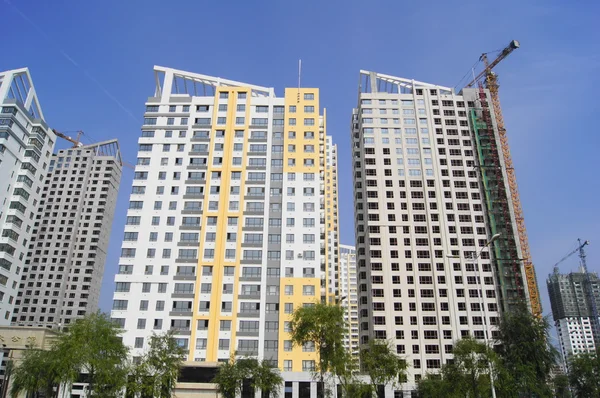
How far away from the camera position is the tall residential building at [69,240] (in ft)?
436

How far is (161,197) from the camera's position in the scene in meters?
83.0

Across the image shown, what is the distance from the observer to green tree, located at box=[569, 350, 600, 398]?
5988cm

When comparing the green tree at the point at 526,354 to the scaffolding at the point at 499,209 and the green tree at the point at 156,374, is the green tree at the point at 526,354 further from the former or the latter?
the green tree at the point at 156,374

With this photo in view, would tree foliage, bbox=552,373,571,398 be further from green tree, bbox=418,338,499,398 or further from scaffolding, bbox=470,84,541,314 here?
green tree, bbox=418,338,499,398

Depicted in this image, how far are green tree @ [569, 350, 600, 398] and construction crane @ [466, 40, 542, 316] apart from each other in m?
24.4

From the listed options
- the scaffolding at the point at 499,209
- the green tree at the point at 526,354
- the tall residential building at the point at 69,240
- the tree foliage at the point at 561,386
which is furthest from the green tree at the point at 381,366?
the tall residential building at the point at 69,240

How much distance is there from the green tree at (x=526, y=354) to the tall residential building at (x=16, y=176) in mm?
82726

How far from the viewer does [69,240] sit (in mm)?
141750

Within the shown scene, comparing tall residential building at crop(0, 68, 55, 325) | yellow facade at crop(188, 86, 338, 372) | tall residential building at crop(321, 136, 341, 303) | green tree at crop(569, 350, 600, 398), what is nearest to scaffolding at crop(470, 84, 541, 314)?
green tree at crop(569, 350, 600, 398)

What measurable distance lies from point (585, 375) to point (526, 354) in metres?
12.2

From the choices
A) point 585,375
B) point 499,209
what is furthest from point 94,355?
point 499,209

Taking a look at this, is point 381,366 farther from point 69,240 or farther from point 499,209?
point 69,240

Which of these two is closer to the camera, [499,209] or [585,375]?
[585,375]

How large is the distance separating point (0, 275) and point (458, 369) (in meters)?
78.6
